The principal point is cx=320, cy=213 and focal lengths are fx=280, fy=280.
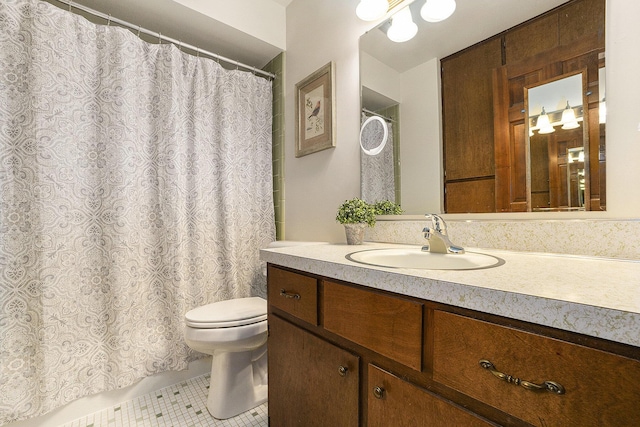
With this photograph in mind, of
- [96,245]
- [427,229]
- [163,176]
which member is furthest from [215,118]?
[427,229]

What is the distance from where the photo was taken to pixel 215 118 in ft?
6.03

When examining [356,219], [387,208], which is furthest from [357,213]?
[387,208]

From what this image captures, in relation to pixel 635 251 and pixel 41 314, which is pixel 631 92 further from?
pixel 41 314

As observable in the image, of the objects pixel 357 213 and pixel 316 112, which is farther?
pixel 316 112

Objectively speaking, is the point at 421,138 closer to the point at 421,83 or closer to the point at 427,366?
the point at 421,83

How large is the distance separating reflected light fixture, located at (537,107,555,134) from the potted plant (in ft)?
2.17

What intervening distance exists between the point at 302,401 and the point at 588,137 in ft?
3.90

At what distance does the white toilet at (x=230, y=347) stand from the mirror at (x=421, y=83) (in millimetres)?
947

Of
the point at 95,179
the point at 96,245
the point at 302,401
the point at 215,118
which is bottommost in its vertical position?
the point at 302,401

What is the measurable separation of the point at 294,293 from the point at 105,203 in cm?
117

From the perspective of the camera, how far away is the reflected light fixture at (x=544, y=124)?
874mm

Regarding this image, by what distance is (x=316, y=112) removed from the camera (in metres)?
1.71

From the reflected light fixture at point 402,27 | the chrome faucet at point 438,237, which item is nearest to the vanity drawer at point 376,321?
the chrome faucet at point 438,237

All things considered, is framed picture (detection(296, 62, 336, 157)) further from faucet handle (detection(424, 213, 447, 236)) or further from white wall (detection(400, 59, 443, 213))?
faucet handle (detection(424, 213, 447, 236))
